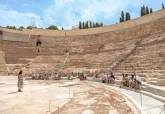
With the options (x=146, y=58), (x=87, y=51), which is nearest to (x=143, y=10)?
(x=87, y=51)

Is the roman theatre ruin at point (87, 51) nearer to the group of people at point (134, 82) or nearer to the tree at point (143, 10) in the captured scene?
the group of people at point (134, 82)

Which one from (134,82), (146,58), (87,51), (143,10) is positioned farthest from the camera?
(143,10)

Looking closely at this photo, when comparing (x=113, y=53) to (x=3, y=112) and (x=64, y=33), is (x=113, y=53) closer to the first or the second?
(x=64, y=33)

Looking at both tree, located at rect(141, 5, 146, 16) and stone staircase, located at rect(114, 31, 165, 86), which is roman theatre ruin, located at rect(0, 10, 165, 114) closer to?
stone staircase, located at rect(114, 31, 165, 86)

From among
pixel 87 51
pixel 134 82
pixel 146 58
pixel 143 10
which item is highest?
pixel 143 10

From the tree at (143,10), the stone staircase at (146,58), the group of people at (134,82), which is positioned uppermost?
the tree at (143,10)

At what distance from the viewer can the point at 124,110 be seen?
1204 centimetres

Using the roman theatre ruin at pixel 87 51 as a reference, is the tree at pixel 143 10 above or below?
above

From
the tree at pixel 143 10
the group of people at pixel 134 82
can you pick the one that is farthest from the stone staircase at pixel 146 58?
the tree at pixel 143 10

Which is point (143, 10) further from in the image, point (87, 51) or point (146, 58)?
point (146, 58)

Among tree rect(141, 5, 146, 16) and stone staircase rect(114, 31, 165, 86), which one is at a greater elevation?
tree rect(141, 5, 146, 16)

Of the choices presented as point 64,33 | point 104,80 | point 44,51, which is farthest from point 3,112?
point 64,33

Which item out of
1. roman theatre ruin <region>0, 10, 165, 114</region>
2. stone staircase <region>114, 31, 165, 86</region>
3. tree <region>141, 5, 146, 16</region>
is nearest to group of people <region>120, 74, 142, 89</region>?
roman theatre ruin <region>0, 10, 165, 114</region>

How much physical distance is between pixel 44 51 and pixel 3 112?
39984 millimetres
